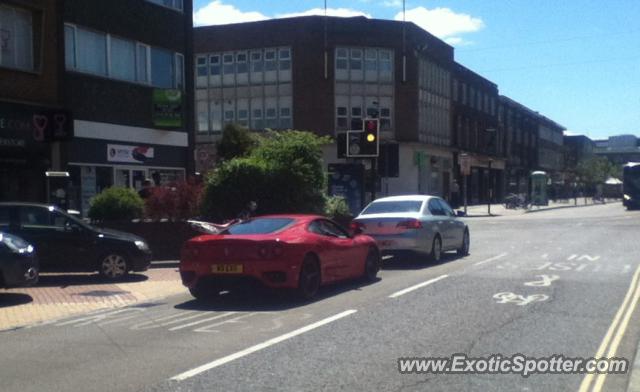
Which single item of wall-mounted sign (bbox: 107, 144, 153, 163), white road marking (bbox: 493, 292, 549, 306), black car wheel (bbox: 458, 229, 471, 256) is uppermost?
wall-mounted sign (bbox: 107, 144, 153, 163)

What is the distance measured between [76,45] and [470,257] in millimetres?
13567

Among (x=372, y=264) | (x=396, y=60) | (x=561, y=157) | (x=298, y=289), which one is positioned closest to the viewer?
(x=298, y=289)

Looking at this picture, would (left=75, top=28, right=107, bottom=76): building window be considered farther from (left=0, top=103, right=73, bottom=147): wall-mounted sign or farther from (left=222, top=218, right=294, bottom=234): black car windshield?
(left=222, top=218, right=294, bottom=234): black car windshield

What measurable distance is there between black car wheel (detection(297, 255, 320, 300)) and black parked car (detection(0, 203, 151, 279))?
4.53 meters

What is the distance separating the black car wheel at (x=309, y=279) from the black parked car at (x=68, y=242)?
14.9 ft

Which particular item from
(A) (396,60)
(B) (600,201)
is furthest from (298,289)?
(B) (600,201)

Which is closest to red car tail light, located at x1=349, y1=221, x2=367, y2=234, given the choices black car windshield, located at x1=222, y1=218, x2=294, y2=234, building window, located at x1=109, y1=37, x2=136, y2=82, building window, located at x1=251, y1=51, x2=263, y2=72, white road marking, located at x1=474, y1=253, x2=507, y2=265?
white road marking, located at x1=474, y1=253, x2=507, y2=265

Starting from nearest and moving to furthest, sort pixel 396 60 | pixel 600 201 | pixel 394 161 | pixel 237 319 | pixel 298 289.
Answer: pixel 237 319, pixel 298 289, pixel 394 161, pixel 396 60, pixel 600 201

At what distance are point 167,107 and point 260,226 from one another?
51.9 feet

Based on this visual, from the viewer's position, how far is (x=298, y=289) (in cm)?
1154

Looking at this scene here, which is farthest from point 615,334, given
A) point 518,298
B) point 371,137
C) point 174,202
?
point 371,137

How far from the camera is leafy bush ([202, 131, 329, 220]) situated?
18344mm

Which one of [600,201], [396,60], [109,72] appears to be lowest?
[600,201]

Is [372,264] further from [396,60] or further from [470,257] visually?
[396,60]
